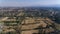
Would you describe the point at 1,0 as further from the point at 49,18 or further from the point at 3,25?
the point at 49,18

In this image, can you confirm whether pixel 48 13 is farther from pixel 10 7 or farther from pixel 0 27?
pixel 0 27

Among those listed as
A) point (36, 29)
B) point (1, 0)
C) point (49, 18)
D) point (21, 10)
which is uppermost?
point (1, 0)

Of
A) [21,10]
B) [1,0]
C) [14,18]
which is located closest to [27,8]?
[21,10]

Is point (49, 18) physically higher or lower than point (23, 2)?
lower

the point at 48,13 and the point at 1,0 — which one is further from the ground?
the point at 1,0

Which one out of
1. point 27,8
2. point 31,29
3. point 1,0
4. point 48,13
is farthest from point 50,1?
point 1,0

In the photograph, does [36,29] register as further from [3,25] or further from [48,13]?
[3,25]

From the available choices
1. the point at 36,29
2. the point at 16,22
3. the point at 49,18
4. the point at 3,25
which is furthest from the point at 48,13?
the point at 3,25
